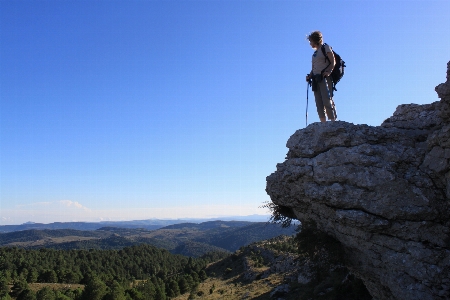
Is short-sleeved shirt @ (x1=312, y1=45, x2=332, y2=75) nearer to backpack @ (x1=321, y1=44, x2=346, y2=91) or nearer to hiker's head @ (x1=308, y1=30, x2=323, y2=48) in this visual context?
hiker's head @ (x1=308, y1=30, x2=323, y2=48)

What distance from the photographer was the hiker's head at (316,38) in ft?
37.3

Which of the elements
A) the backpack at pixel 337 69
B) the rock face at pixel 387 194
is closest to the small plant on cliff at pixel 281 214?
the rock face at pixel 387 194

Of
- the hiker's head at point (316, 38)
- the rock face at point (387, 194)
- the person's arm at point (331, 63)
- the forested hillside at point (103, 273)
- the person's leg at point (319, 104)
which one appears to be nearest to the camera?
the rock face at point (387, 194)

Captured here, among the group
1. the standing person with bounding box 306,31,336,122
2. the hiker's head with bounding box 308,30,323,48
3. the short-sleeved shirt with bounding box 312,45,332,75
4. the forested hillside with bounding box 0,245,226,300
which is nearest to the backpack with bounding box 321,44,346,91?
the standing person with bounding box 306,31,336,122

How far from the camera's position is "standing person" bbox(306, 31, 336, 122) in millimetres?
11055

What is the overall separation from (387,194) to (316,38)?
625 centimetres

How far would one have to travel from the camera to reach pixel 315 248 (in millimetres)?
10922

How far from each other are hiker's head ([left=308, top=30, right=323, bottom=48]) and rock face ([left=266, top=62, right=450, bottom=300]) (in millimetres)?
3191

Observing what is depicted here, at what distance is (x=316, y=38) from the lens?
1138 centimetres

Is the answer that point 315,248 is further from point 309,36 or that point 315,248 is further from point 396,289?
point 309,36

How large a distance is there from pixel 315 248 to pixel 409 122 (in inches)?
224

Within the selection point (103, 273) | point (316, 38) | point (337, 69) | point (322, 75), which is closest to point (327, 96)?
point (322, 75)

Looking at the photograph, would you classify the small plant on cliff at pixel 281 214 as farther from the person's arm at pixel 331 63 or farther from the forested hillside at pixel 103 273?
the forested hillside at pixel 103 273

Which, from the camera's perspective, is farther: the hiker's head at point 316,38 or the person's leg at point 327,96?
the hiker's head at point 316,38
